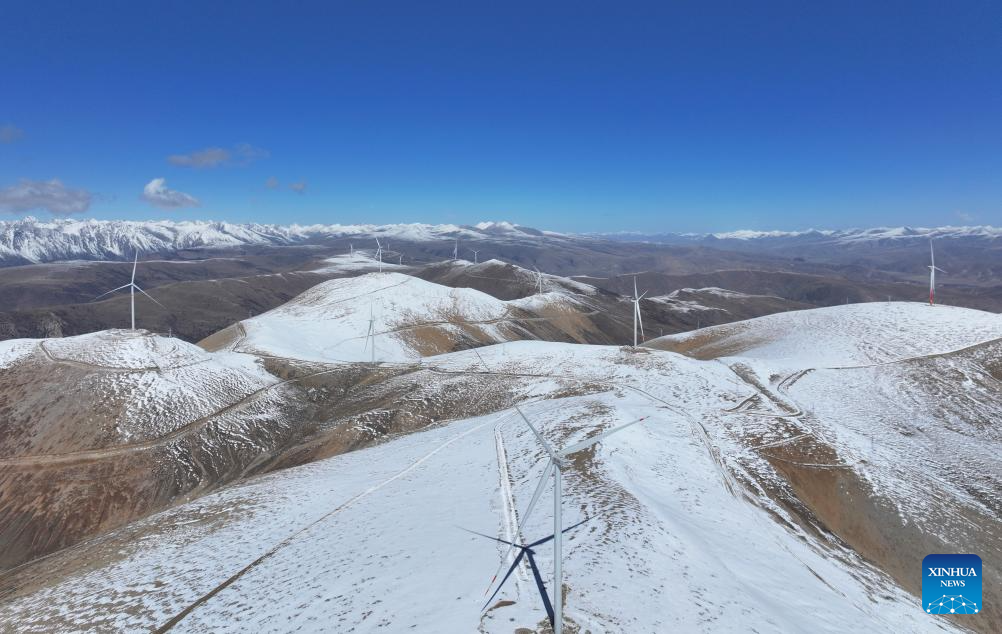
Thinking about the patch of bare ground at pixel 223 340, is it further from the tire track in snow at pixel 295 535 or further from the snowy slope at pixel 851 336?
the snowy slope at pixel 851 336

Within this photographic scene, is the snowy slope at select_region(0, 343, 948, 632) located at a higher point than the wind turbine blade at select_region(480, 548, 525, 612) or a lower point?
lower

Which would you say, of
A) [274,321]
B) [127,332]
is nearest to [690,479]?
[127,332]

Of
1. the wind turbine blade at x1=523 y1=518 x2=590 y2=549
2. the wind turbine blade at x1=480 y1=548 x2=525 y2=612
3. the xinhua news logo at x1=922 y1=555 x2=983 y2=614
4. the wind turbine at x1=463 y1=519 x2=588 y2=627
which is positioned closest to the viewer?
the wind turbine at x1=463 y1=519 x2=588 y2=627

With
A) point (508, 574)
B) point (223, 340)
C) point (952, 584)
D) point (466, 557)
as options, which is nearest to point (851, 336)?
point (952, 584)

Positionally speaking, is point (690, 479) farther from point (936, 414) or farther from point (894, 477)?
point (936, 414)

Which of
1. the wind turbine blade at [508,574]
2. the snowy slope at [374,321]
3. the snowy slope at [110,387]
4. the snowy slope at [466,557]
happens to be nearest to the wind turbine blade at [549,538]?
the snowy slope at [466,557]

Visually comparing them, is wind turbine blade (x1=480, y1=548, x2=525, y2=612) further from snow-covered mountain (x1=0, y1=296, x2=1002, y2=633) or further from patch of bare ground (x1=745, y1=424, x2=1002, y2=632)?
patch of bare ground (x1=745, y1=424, x2=1002, y2=632)

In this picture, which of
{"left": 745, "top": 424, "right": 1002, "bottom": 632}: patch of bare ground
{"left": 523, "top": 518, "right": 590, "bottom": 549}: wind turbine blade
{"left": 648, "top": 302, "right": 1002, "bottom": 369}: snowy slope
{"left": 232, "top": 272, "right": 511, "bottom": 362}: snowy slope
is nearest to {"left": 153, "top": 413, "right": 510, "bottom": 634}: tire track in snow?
{"left": 523, "top": 518, "right": 590, "bottom": 549}: wind turbine blade
